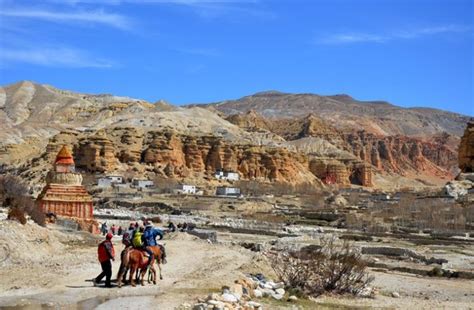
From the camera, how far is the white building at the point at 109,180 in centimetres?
9700

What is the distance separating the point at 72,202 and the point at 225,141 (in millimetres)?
94446

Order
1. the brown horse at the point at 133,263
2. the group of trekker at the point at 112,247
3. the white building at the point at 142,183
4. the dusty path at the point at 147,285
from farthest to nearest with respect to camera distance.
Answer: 1. the white building at the point at 142,183
2. the group of trekker at the point at 112,247
3. the brown horse at the point at 133,263
4. the dusty path at the point at 147,285

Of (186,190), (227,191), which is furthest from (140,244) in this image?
(227,191)

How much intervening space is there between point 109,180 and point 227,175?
96.0 feet

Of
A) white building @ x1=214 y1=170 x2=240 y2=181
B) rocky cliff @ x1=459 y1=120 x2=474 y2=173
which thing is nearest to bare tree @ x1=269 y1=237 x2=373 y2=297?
rocky cliff @ x1=459 y1=120 x2=474 y2=173

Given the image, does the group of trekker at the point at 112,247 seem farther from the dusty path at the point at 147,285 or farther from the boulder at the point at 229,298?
the boulder at the point at 229,298

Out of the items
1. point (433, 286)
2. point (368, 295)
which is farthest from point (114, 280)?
point (433, 286)

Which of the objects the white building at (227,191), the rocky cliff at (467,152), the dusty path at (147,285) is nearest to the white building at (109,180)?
the white building at (227,191)

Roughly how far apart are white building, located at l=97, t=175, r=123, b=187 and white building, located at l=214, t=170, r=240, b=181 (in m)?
21.9

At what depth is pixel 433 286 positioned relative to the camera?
85.4ft

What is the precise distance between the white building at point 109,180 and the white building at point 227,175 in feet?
72.0

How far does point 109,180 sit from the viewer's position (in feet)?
327

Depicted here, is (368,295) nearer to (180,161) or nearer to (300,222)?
(300,222)

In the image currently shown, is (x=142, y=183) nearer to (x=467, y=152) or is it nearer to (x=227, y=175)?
(x=227, y=175)
